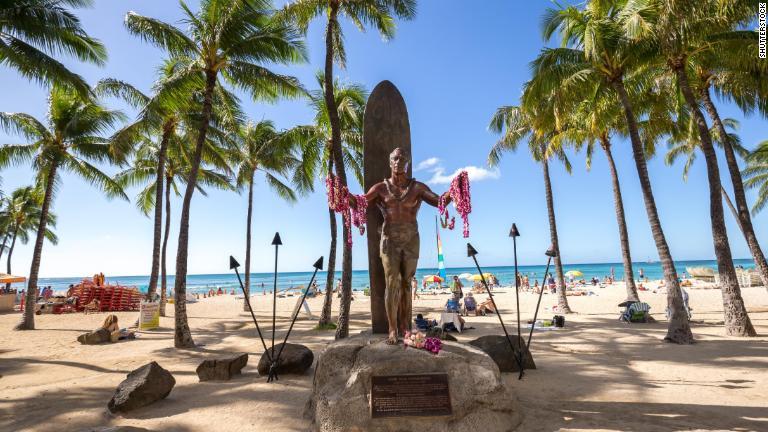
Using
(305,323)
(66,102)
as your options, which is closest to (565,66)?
(305,323)

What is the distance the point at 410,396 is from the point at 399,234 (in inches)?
78.5

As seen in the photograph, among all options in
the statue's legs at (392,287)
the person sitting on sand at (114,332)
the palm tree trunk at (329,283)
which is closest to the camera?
the statue's legs at (392,287)

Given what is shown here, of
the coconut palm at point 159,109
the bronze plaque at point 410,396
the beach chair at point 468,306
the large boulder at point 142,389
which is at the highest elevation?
the coconut palm at point 159,109

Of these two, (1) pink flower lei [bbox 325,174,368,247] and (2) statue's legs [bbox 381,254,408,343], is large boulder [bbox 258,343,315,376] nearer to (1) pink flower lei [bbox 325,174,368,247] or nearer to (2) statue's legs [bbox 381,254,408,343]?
(2) statue's legs [bbox 381,254,408,343]

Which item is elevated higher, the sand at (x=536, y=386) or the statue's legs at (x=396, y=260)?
the statue's legs at (x=396, y=260)

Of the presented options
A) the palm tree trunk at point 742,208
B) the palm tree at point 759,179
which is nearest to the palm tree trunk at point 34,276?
the palm tree trunk at point 742,208

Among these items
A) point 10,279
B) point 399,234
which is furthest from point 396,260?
point 10,279

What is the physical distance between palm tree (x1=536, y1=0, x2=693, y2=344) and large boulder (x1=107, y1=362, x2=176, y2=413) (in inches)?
443

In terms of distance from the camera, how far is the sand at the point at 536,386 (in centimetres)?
471

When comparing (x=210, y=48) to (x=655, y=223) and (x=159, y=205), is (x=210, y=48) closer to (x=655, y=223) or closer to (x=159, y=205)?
(x=159, y=205)

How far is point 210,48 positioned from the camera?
1088 centimetres

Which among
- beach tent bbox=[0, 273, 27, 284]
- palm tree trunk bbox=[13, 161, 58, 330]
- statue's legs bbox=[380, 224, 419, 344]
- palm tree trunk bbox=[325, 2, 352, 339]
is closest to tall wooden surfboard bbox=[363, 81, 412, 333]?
statue's legs bbox=[380, 224, 419, 344]

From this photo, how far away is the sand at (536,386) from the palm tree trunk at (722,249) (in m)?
0.48

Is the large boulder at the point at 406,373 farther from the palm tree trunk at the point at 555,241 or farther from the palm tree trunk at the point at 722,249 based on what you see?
the palm tree trunk at the point at 555,241
